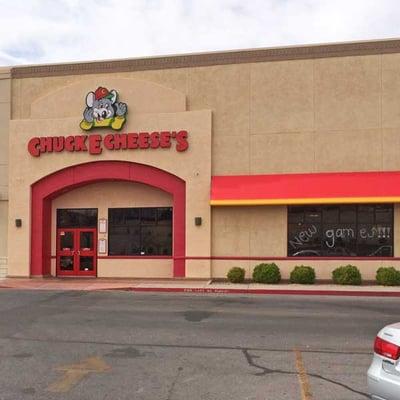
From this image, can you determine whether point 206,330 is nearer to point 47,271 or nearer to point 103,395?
point 103,395

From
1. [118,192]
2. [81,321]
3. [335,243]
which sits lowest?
[81,321]

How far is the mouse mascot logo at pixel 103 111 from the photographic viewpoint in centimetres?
2238

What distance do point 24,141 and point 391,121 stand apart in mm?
14294

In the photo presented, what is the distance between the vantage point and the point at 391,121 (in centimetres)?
2056

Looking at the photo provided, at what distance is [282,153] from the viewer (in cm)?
2112

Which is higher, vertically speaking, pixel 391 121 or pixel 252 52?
pixel 252 52

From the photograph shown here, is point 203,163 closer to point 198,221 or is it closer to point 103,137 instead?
point 198,221

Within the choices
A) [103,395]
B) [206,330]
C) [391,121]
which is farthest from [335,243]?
[103,395]

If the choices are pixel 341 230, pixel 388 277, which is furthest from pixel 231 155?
pixel 388 277

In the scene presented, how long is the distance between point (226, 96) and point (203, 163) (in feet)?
8.81

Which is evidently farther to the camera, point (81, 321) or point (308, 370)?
point (81, 321)

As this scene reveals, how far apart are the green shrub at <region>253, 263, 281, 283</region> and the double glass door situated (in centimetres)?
699

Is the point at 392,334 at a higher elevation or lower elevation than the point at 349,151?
lower

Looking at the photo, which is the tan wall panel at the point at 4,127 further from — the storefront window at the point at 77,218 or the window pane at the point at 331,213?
the window pane at the point at 331,213
